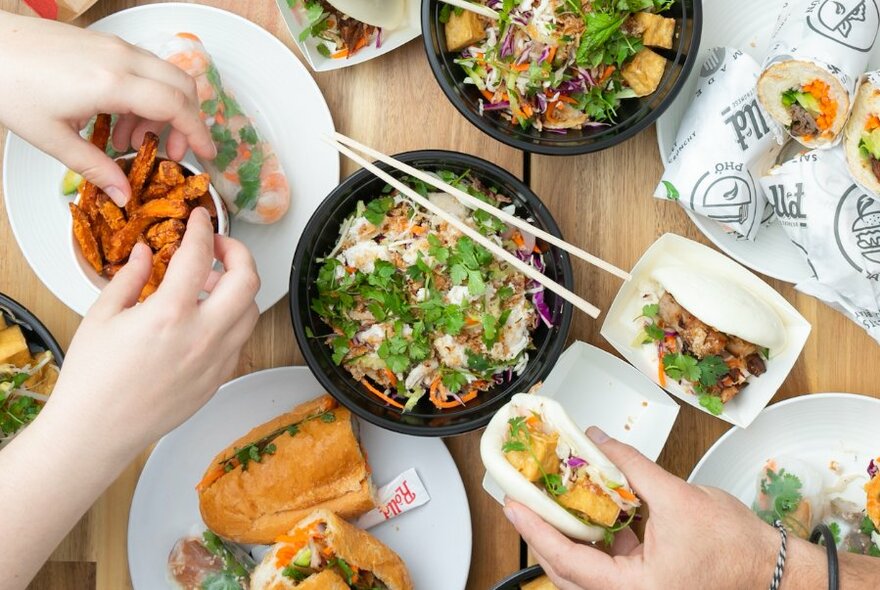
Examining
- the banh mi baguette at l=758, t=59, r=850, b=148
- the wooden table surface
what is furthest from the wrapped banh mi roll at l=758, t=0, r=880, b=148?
the wooden table surface

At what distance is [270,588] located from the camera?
1521 mm

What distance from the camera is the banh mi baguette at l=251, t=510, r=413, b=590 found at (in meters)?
1.54

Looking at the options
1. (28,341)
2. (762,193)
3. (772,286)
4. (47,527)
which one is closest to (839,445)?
(772,286)

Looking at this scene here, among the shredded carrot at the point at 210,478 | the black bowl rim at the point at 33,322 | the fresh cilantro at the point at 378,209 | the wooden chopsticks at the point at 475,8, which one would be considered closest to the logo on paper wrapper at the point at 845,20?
the wooden chopsticks at the point at 475,8

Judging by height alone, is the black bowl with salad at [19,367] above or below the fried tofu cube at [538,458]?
below

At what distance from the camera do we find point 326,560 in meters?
1.56

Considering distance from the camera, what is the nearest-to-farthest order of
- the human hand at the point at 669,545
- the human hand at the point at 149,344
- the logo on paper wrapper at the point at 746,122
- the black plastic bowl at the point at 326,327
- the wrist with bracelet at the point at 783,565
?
the human hand at the point at 149,344 → the human hand at the point at 669,545 → the wrist with bracelet at the point at 783,565 → the black plastic bowl at the point at 326,327 → the logo on paper wrapper at the point at 746,122

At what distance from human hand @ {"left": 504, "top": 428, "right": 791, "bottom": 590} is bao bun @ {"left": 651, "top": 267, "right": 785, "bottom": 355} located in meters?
0.34

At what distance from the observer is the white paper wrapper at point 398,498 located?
1.69 metres

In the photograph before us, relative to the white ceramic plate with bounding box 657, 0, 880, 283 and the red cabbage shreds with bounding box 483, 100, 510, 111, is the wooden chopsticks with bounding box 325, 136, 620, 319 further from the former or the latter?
the white ceramic plate with bounding box 657, 0, 880, 283

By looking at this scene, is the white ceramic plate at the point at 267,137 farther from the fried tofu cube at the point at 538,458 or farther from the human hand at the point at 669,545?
the human hand at the point at 669,545

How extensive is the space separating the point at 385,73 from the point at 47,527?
3.56 ft

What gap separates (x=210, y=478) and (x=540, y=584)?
70 cm

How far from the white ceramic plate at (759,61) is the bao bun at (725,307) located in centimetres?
11
